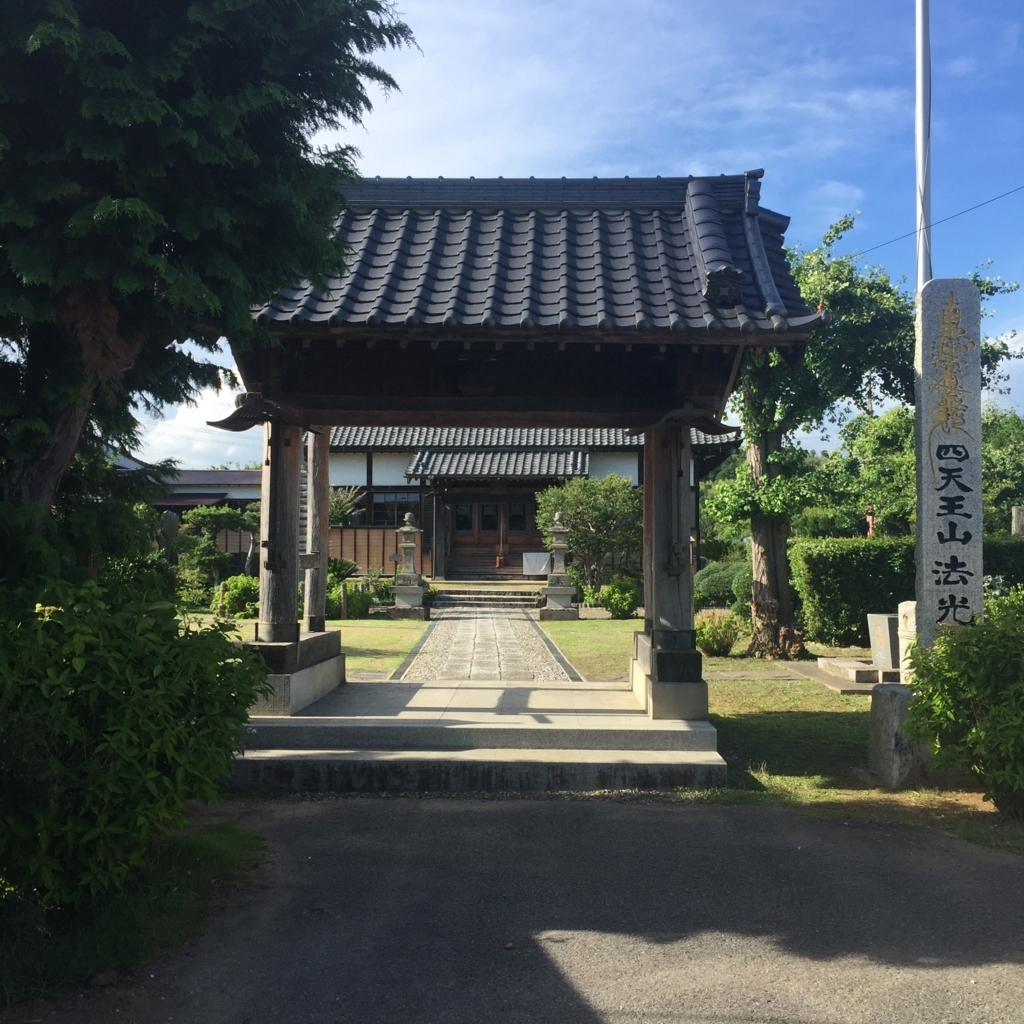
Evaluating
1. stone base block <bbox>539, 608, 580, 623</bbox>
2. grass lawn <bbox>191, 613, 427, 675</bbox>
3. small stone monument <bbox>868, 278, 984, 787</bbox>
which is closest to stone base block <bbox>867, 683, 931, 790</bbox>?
small stone monument <bbox>868, 278, 984, 787</bbox>

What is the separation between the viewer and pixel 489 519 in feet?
96.6

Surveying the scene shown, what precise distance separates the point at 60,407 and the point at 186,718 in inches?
67.4

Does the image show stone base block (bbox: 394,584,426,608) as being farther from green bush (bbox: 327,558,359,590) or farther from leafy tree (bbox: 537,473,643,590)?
leafy tree (bbox: 537,473,643,590)

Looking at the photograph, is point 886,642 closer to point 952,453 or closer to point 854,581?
point 854,581

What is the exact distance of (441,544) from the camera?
93.3ft

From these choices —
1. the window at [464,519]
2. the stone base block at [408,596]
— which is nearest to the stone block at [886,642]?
the stone base block at [408,596]

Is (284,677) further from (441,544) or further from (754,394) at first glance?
(441,544)

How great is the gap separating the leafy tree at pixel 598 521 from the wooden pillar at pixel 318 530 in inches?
574

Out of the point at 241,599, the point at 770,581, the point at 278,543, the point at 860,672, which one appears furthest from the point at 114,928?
the point at 241,599

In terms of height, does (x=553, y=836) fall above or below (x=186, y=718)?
below

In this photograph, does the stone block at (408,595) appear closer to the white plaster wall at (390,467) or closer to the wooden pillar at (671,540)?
the white plaster wall at (390,467)

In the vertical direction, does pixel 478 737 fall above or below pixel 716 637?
below

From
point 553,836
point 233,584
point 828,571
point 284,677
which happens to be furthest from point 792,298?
point 233,584

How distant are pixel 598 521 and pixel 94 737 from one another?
20149 millimetres
